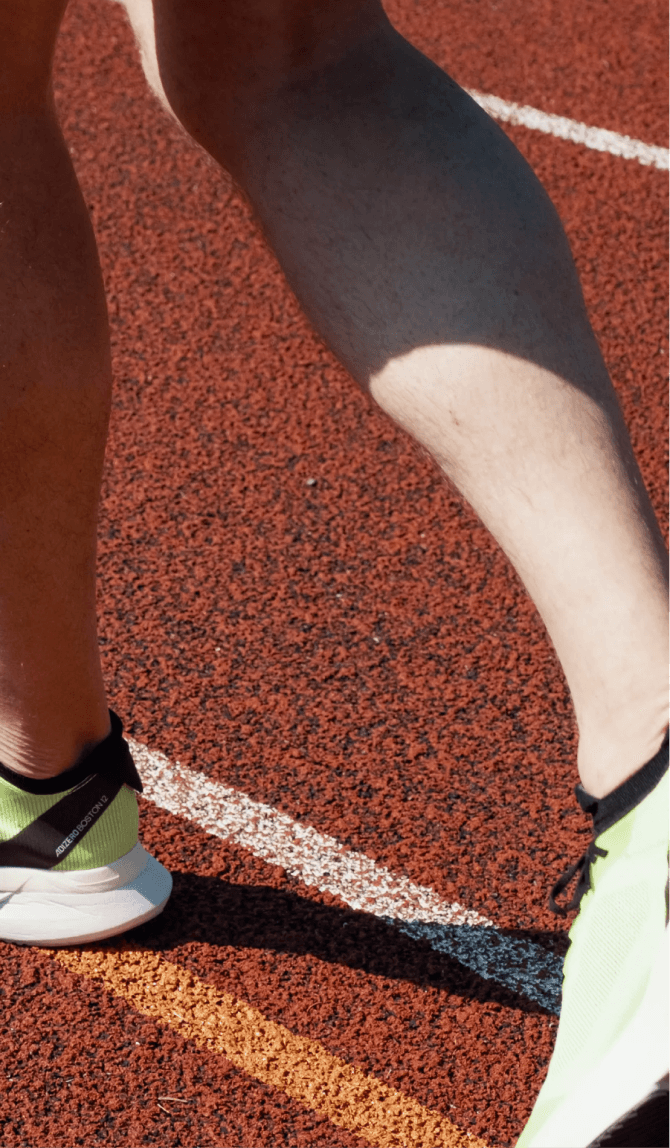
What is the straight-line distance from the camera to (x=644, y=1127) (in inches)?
41.4

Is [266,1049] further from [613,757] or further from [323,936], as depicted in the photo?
[613,757]

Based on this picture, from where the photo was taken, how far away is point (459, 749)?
217cm

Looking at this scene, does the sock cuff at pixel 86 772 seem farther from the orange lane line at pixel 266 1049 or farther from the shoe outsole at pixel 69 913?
the orange lane line at pixel 266 1049

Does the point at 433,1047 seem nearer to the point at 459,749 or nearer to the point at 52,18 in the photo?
the point at 459,749

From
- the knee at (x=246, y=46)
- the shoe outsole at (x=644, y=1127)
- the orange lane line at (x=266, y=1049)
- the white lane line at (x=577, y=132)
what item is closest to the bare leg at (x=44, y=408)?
the knee at (x=246, y=46)

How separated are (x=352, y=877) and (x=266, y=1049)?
1.10 feet

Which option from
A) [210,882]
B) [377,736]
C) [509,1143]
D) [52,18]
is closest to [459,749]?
[377,736]

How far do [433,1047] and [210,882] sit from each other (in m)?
0.46

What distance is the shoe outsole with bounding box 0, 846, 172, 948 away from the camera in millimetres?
1801

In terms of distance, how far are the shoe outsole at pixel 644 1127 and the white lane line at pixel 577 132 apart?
3.32 m

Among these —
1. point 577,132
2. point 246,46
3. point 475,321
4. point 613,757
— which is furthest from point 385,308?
point 577,132

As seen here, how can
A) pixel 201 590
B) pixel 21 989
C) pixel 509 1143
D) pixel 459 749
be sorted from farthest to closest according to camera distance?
pixel 201 590
pixel 459 749
pixel 21 989
pixel 509 1143

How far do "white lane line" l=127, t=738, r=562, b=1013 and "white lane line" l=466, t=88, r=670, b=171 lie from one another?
2665mm

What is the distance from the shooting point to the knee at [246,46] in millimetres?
1350
